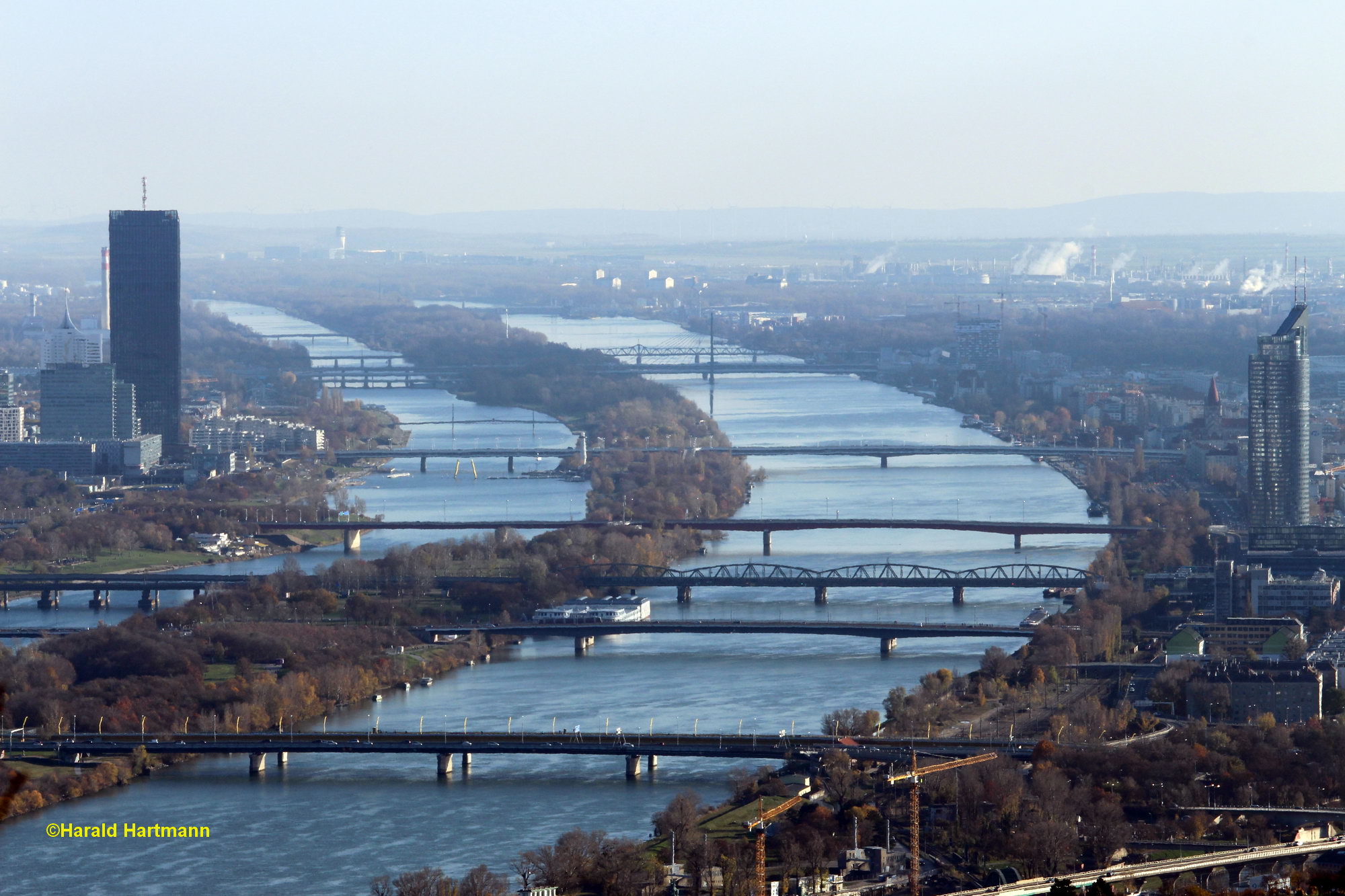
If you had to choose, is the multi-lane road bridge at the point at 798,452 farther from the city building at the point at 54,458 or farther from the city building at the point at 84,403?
the city building at the point at 84,403

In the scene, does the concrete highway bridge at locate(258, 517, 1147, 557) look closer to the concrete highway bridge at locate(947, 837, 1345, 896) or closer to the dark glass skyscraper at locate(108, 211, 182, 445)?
the dark glass skyscraper at locate(108, 211, 182, 445)

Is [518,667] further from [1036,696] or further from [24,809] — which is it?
[24,809]

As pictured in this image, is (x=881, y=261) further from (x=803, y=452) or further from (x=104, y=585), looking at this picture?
(x=104, y=585)

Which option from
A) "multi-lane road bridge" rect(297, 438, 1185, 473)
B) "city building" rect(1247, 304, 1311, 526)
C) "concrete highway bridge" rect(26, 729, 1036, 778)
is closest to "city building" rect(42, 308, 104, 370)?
"multi-lane road bridge" rect(297, 438, 1185, 473)

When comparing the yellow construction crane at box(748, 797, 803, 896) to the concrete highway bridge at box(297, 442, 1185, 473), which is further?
the concrete highway bridge at box(297, 442, 1185, 473)

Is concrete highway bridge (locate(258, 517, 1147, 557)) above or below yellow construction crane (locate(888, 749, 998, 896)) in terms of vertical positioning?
above

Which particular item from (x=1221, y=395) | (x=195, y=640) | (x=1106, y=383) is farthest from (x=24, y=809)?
(x=1106, y=383)
